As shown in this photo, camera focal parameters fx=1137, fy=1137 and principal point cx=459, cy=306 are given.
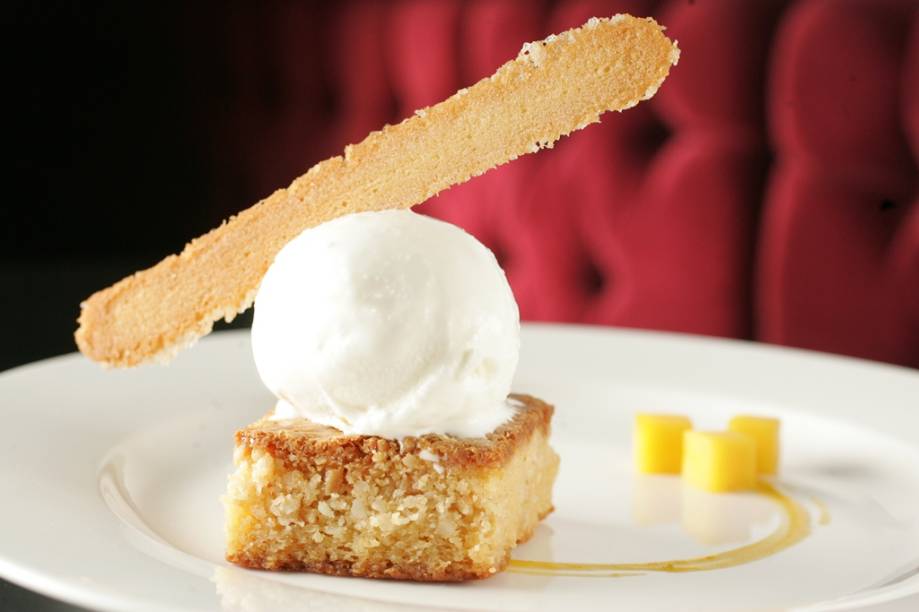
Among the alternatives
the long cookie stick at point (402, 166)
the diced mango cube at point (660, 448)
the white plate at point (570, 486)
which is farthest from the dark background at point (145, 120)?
the long cookie stick at point (402, 166)

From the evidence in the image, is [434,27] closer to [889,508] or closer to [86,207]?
[86,207]

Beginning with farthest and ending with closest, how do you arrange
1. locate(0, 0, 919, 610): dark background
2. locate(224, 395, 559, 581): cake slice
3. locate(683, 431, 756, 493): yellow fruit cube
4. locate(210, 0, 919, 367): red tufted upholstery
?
locate(0, 0, 919, 610): dark background, locate(210, 0, 919, 367): red tufted upholstery, locate(683, 431, 756, 493): yellow fruit cube, locate(224, 395, 559, 581): cake slice

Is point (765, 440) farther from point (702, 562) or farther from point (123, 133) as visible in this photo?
point (123, 133)

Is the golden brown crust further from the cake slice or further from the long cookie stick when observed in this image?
the long cookie stick

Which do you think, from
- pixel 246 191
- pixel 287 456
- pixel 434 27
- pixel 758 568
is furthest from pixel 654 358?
pixel 246 191

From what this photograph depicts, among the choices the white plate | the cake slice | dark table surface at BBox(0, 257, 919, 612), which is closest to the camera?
the white plate

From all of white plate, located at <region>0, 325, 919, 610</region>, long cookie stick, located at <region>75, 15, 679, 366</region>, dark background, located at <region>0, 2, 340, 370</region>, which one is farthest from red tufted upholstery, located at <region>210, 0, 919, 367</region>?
long cookie stick, located at <region>75, 15, 679, 366</region>

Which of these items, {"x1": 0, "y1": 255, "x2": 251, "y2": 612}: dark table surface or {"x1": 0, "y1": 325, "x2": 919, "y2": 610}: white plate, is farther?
{"x1": 0, "y1": 255, "x2": 251, "y2": 612}: dark table surface
